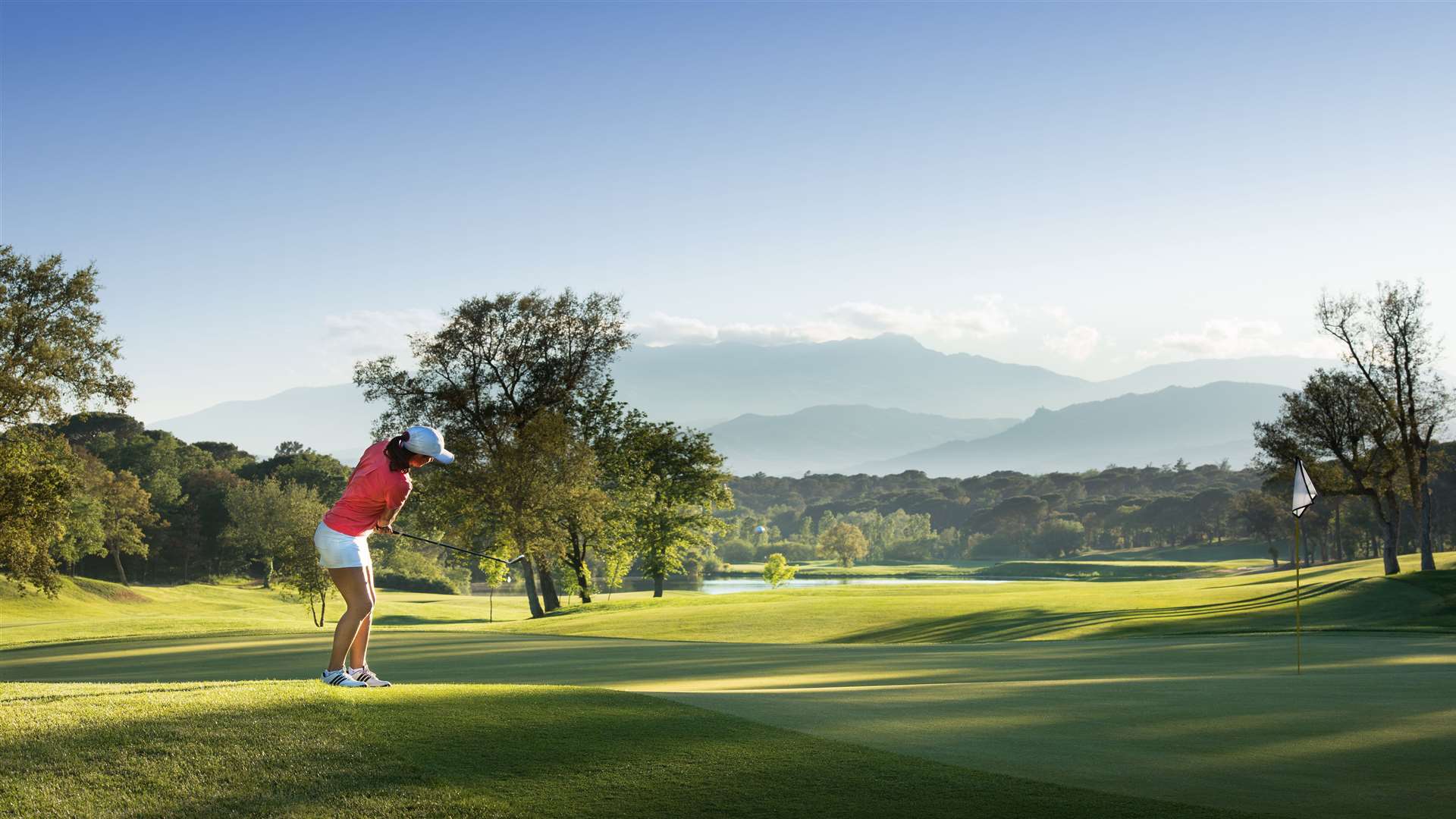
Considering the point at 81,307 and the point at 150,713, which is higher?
the point at 81,307

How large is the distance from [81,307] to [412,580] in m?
66.8

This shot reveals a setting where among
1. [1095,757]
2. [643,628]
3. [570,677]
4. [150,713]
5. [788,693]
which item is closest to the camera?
[1095,757]

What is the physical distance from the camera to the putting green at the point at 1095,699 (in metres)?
7.30

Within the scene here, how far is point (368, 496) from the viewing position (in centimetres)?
995

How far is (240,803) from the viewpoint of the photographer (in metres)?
6.59

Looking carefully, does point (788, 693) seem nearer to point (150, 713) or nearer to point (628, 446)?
point (150, 713)

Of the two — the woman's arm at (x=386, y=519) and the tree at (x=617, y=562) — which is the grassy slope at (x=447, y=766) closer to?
the woman's arm at (x=386, y=519)

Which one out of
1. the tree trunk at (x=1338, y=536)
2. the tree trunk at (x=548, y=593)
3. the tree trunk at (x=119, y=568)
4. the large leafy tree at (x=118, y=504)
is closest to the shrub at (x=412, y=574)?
the tree trunk at (x=119, y=568)

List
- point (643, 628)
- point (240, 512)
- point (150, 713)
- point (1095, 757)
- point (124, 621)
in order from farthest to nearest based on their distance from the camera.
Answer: point (240, 512) → point (124, 621) → point (643, 628) → point (150, 713) → point (1095, 757)

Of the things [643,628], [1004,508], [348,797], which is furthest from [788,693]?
[1004,508]

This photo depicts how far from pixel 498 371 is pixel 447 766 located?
4674 cm

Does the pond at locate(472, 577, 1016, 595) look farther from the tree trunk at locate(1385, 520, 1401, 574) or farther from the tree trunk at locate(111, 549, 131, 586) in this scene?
the tree trunk at locate(1385, 520, 1401, 574)

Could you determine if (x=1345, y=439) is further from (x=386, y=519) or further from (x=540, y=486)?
(x=386, y=519)

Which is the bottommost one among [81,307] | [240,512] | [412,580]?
[412,580]
